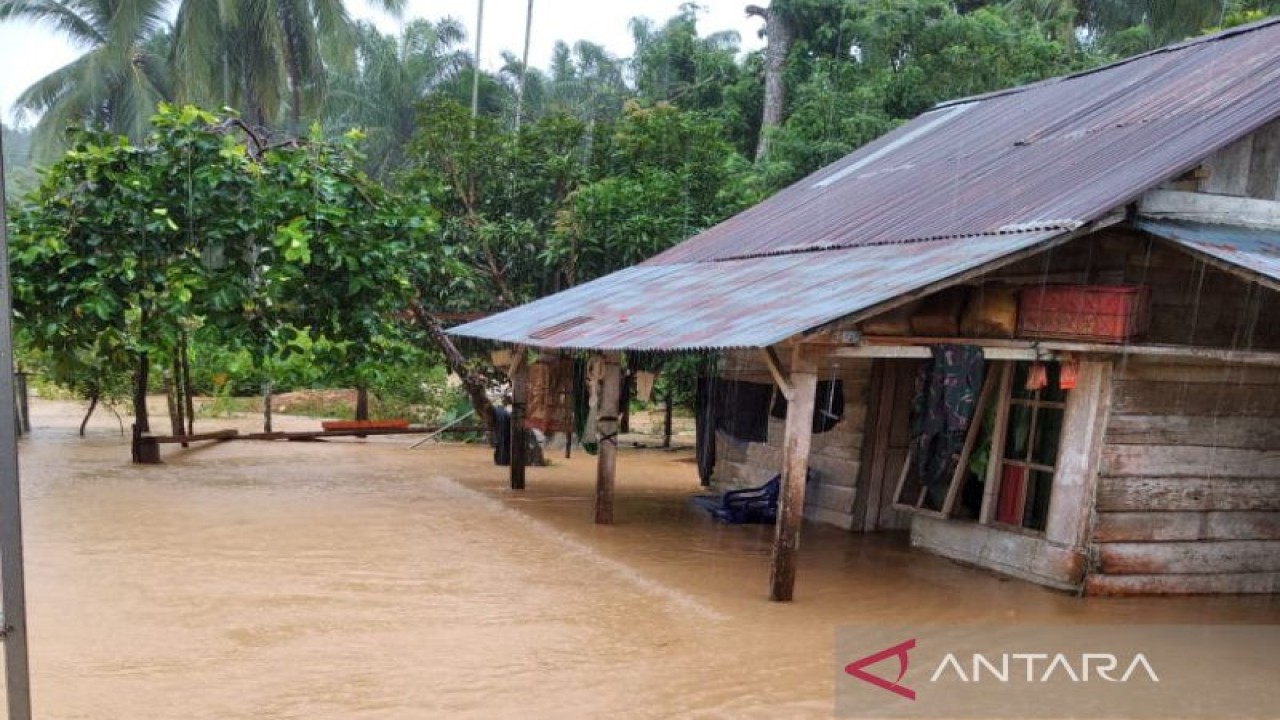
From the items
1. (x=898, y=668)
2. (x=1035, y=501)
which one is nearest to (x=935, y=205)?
(x=1035, y=501)

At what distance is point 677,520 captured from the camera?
1194cm

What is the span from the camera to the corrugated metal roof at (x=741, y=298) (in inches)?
288

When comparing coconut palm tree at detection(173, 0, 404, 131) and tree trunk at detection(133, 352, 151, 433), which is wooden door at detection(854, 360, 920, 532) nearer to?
tree trunk at detection(133, 352, 151, 433)

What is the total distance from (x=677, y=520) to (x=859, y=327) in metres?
4.47

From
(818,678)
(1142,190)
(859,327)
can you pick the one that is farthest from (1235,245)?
(818,678)

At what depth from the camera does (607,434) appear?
11.2 metres

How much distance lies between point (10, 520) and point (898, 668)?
502cm

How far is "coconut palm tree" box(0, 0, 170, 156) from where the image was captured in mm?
26281

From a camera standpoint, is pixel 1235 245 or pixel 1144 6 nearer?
pixel 1235 245

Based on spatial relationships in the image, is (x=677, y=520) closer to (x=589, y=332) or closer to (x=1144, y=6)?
(x=589, y=332)

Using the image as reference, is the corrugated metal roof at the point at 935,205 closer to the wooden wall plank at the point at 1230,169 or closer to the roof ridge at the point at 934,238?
the roof ridge at the point at 934,238

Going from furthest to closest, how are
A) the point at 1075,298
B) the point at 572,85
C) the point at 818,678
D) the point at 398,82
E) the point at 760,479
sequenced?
the point at 572,85 → the point at 398,82 → the point at 760,479 → the point at 1075,298 → the point at 818,678

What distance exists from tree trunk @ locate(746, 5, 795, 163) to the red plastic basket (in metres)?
16.0

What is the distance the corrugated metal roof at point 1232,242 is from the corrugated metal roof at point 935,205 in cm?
39
